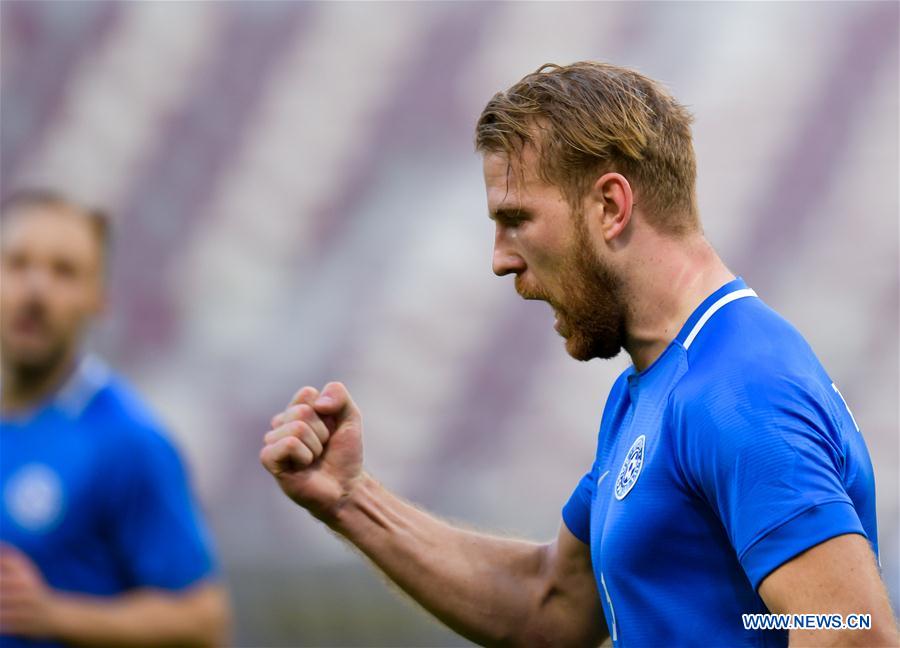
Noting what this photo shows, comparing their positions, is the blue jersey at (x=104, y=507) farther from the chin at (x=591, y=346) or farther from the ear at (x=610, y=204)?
the ear at (x=610, y=204)

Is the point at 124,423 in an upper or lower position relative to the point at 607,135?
lower

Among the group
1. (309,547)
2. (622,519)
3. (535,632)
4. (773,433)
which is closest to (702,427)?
(773,433)

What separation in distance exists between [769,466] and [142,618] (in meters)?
2.29

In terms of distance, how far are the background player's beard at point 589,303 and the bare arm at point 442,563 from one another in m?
0.46

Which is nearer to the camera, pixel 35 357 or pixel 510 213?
pixel 510 213

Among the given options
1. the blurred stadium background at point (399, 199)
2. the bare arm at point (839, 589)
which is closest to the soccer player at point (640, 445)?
the bare arm at point (839, 589)

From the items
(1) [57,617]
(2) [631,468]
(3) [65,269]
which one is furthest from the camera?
(3) [65,269]

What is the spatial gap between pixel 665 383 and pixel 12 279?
2.53 metres

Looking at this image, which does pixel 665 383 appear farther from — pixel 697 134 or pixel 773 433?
pixel 697 134

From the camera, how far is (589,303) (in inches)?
82.7

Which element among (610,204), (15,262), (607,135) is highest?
(607,135)

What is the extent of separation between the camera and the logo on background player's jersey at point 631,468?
193 centimetres

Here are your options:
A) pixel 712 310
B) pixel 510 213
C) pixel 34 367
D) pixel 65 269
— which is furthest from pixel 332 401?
pixel 65 269

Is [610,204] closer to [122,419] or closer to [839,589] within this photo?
[839,589]
